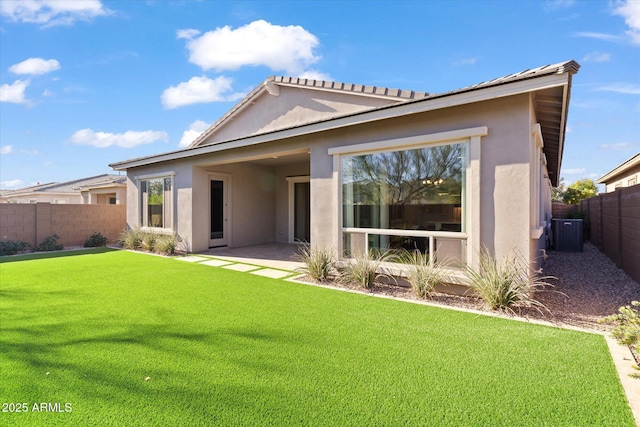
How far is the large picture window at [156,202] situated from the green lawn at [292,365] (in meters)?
7.16

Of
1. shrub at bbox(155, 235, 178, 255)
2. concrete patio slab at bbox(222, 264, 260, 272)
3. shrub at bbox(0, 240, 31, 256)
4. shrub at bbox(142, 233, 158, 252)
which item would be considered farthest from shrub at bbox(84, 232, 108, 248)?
concrete patio slab at bbox(222, 264, 260, 272)

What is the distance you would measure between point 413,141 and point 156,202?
440 inches

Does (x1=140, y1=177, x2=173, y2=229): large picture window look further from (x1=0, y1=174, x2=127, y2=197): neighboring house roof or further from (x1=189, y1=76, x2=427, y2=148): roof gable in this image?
(x1=0, y1=174, x2=127, y2=197): neighboring house roof

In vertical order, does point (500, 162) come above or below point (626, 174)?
below

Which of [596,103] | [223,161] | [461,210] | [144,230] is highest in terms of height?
[596,103]

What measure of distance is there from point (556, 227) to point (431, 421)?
1326cm

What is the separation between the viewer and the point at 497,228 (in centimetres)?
553

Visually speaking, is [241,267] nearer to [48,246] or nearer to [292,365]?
[292,365]

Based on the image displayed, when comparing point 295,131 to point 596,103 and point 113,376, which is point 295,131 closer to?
point 113,376

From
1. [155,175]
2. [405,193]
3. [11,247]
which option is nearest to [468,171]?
[405,193]

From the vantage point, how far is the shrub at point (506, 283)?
5004 mm

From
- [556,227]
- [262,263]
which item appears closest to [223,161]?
[262,263]

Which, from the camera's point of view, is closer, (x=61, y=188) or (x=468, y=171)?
(x=468, y=171)

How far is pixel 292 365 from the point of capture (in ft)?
10.7
